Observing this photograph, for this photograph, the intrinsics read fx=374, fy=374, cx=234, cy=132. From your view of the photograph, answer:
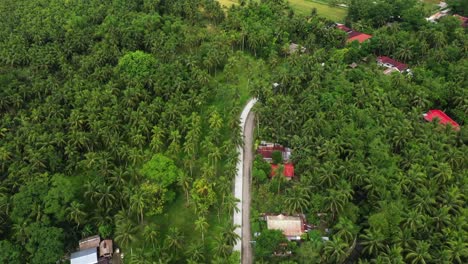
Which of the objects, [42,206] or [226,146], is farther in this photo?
[226,146]

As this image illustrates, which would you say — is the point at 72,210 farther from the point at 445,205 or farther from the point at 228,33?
the point at 228,33

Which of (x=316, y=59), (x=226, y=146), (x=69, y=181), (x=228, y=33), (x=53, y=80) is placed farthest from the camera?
(x=228, y=33)

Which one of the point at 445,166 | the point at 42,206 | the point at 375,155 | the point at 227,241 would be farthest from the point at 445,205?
the point at 42,206

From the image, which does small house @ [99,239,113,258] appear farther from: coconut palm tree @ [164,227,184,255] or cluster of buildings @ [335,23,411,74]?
cluster of buildings @ [335,23,411,74]

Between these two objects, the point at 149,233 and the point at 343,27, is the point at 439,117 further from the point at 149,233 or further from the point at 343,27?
the point at 149,233

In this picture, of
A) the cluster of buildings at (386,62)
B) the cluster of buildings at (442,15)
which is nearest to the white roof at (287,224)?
the cluster of buildings at (386,62)

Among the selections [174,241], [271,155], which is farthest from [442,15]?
[174,241]

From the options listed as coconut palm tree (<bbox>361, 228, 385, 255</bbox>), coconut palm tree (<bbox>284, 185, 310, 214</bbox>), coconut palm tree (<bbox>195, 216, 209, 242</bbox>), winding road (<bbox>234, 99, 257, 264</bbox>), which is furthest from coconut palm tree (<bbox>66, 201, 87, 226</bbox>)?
coconut palm tree (<bbox>361, 228, 385, 255</bbox>)

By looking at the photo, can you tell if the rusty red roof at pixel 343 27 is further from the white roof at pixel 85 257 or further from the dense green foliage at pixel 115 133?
the white roof at pixel 85 257
